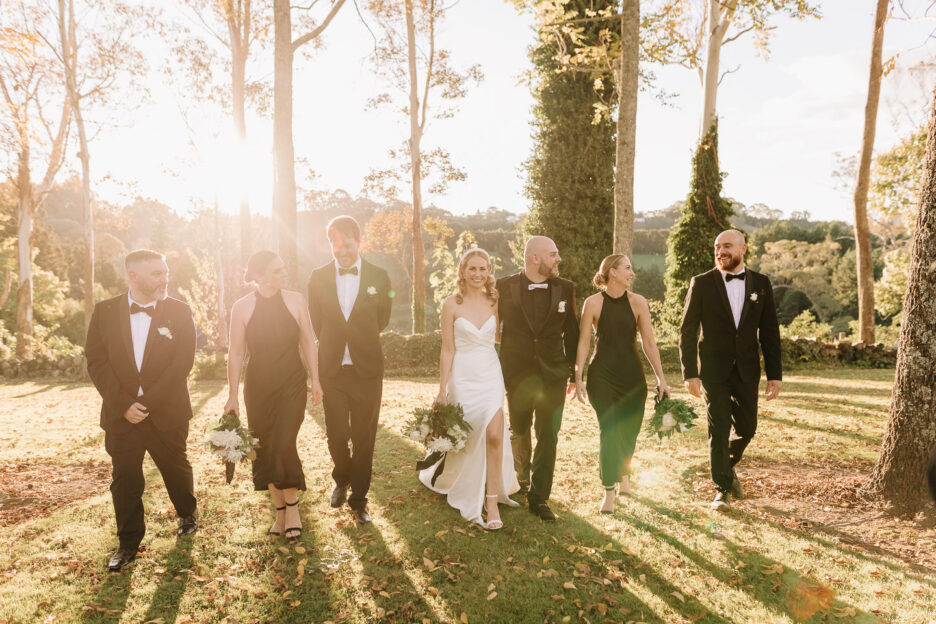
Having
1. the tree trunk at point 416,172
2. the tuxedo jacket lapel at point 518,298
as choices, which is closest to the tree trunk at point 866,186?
the tree trunk at point 416,172

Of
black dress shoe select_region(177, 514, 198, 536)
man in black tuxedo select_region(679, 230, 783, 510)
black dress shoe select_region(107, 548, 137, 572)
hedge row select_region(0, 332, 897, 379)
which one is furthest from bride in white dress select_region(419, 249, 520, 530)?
hedge row select_region(0, 332, 897, 379)

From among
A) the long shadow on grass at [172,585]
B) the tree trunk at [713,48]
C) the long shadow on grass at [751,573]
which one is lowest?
the long shadow on grass at [172,585]

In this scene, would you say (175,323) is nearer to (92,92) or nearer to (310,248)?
(92,92)

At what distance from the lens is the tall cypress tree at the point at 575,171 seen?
21.3 m

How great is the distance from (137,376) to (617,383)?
14.3 ft

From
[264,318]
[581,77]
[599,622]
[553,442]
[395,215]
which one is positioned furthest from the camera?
[395,215]

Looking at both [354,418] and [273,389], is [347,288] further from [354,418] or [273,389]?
[354,418]

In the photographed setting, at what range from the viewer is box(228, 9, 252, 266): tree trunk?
17531mm

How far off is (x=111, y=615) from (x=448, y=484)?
10.1 feet

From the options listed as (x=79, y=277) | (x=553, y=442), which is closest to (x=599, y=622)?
(x=553, y=442)

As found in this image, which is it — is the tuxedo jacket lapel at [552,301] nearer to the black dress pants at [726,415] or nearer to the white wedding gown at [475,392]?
the white wedding gown at [475,392]

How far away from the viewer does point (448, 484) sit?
5695 millimetres

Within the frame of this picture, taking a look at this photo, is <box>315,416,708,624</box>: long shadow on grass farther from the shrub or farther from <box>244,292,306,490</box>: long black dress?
the shrub

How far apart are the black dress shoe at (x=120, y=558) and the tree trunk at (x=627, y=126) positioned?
8.11m
